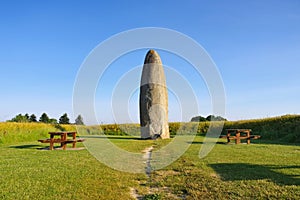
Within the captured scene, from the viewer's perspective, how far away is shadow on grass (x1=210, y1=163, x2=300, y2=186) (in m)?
5.34

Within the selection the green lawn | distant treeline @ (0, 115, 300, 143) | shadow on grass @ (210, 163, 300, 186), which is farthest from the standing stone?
shadow on grass @ (210, 163, 300, 186)

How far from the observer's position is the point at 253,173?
591cm

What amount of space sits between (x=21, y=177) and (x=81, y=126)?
21.8 metres

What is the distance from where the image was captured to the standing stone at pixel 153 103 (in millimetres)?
17047

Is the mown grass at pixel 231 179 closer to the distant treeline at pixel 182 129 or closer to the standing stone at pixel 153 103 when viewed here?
the standing stone at pixel 153 103

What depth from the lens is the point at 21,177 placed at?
5668mm

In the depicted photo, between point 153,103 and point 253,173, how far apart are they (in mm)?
11499

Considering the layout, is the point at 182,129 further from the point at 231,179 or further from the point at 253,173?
the point at 231,179

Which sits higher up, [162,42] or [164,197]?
[162,42]

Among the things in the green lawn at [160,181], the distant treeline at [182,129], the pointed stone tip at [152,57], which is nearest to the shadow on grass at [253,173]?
the green lawn at [160,181]

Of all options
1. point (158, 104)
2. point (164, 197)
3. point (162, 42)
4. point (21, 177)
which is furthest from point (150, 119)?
point (164, 197)

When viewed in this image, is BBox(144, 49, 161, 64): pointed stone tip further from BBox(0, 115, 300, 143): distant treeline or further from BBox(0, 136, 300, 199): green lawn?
BBox(0, 136, 300, 199): green lawn

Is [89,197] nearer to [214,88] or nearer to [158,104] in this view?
[214,88]

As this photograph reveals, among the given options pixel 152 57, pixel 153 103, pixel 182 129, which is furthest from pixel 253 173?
pixel 182 129
